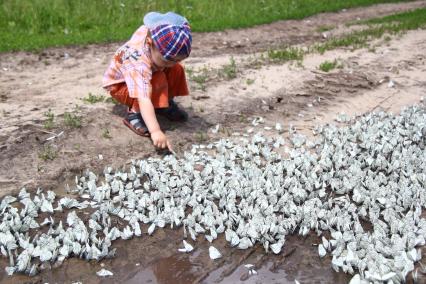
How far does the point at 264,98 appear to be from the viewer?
299 inches

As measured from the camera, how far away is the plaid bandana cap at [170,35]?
5.36 m

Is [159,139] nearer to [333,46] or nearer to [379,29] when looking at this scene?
[333,46]

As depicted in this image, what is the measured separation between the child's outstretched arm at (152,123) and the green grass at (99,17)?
17.2ft

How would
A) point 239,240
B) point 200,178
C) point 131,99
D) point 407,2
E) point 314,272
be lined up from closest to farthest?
1. point 314,272
2. point 239,240
3. point 200,178
4. point 131,99
5. point 407,2

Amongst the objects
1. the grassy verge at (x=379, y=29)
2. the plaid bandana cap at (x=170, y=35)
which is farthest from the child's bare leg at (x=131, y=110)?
the grassy verge at (x=379, y=29)

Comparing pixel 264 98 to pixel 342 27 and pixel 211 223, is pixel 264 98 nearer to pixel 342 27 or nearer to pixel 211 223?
pixel 211 223

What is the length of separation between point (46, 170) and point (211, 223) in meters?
1.84

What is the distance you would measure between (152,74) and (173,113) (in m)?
0.76

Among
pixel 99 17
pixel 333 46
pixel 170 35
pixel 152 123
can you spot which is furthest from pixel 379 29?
pixel 152 123

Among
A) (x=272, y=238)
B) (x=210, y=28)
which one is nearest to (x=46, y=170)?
(x=272, y=238)

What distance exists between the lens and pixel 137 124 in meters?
6.04

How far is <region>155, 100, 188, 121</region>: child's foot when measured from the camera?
648 cm

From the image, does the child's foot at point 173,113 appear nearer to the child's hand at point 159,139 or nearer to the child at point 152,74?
the child at point 152,74

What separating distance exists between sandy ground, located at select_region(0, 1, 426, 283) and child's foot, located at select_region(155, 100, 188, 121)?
0.32 feet
